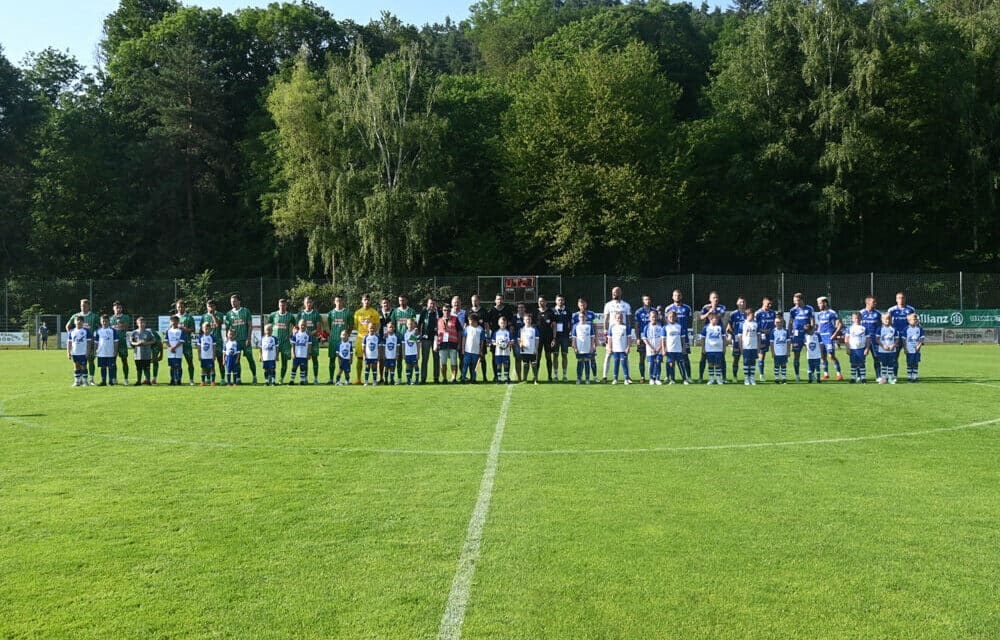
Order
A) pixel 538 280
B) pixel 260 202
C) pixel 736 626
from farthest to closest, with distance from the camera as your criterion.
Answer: pixel 260 202, pixel 538 280, pixel 736 626

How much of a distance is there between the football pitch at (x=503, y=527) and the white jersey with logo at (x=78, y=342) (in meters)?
6.46

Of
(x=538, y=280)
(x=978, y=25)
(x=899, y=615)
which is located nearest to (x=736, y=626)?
(x=899, y=615)

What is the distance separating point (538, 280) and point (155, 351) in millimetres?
20881

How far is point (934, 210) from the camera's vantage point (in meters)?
46.4

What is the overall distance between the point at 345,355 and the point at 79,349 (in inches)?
220

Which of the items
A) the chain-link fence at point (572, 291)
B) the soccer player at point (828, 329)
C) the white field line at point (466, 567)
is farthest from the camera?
the chain-link fence at point (572, 291)

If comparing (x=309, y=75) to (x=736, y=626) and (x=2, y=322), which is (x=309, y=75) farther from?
(x=736, y=626)

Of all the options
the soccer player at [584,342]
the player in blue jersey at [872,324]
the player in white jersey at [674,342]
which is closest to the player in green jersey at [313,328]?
the soccer player at [584,342]

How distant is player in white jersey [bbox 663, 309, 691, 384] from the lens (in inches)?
665

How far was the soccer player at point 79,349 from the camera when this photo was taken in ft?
57.5

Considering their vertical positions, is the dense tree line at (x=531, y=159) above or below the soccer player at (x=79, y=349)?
above

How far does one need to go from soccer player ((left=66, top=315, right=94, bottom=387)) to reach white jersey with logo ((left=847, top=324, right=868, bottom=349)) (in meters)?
16.1

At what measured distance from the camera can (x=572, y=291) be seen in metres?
37.6

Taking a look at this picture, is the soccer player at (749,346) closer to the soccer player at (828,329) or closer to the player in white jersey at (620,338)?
the soccer player at (828,329)
